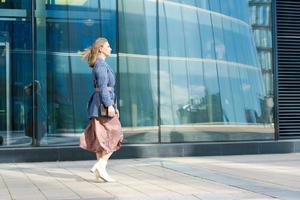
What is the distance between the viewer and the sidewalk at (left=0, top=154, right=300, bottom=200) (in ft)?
25.1

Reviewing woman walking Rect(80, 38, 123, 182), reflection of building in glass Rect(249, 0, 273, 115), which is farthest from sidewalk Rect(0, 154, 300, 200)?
reflection of building in glass Rect(249, 0, 273, 115)

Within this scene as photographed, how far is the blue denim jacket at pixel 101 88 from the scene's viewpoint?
8.57 meters

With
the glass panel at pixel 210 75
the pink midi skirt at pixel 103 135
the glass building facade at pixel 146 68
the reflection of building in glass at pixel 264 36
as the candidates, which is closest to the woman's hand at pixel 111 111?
the pink midi skirt at pixel 103 135

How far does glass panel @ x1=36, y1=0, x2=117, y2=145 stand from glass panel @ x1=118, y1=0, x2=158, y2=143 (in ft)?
1.12

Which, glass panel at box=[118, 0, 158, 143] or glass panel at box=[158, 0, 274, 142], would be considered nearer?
glass panel at box=[118, 0, 158, 143]

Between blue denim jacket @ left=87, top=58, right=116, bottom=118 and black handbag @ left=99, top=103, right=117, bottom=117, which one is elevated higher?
blue denim jacket @ left=87, top=58, right=116, bottom=118

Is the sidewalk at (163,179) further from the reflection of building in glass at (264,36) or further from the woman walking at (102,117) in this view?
the reflection of building in glass at (264,36)

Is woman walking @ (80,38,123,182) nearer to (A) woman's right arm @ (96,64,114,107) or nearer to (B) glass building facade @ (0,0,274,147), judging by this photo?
(A) woman's right arm @ (96,64,114,107)

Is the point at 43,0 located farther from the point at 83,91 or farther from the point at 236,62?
the point at 236,62

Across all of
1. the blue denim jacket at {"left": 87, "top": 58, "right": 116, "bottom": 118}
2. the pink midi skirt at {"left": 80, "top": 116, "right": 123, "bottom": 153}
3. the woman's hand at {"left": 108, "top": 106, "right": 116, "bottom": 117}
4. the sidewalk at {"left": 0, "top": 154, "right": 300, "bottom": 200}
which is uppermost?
the blue denim jacket at {"left": 87, "top": 58, "right": 116, "bottom": 118}

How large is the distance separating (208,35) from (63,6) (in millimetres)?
3439

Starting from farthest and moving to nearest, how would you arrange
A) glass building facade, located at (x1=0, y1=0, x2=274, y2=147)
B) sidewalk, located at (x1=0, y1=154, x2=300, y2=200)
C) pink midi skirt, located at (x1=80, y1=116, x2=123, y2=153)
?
glass building facade, located at (x1=0, y1=0, x2=274, y2=147) < pink midi skirt, located at (x1=80, y1=116, x2=123, y2=153) < sidewalk, located at (x1=0, y1=154, x2=300, y2=200)

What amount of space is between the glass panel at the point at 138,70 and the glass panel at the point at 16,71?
2.03 metres

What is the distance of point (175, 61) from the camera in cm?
1330
